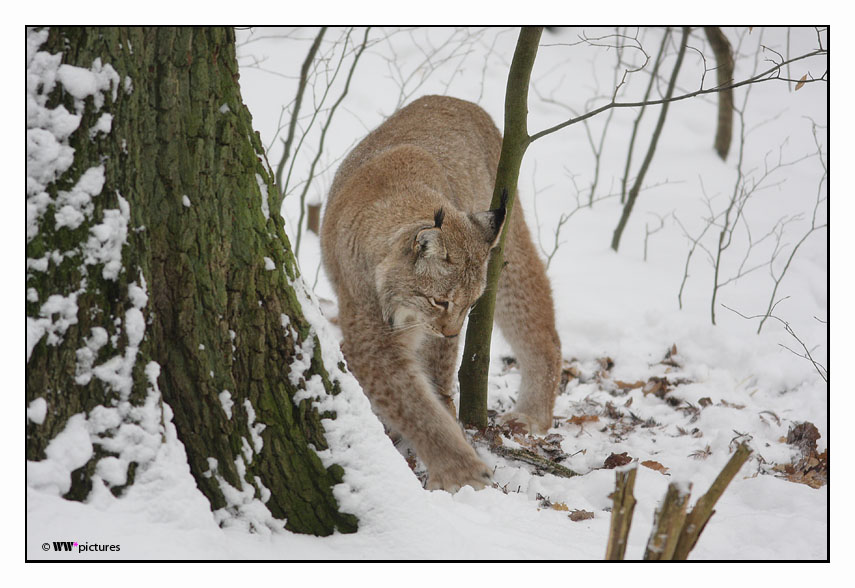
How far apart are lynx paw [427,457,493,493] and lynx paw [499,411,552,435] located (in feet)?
3.25

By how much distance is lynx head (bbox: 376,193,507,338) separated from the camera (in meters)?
3.73

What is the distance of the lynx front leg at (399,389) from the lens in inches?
148

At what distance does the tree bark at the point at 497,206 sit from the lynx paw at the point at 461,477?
0.73 metres

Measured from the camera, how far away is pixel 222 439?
2.37 m

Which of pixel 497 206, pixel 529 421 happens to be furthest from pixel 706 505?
pixel 529 421

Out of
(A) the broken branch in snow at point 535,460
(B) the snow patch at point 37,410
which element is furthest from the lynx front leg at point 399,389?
(B) the snow patch at point 37,410

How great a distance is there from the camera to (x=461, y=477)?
3600 mm

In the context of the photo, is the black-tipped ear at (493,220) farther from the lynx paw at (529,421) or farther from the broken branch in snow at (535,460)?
the lynx paw at (529,421)

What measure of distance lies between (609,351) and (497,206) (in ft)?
7.81

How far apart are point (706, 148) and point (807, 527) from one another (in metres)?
6.65

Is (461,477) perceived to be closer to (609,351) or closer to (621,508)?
(621,508)

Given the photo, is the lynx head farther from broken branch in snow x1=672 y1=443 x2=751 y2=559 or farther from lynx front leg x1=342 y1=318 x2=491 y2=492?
broken branch in snow x1=672 y1=443 x2=751 y2=559

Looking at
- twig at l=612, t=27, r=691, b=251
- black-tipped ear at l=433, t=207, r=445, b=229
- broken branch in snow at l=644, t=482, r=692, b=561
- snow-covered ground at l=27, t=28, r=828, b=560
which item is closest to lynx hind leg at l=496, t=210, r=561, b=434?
snow-covered ground at l=27, t=28, r=828, b=560
